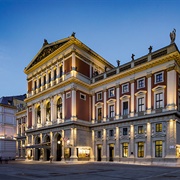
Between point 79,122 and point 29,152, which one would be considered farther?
point 29,152

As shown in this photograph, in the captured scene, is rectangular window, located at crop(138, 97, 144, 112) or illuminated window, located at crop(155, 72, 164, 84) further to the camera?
rectangular window, located at crop(138, 97, 144, 112)

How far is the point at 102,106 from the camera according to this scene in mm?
45781

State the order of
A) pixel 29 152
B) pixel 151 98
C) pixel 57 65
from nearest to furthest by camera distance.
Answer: pixel 151 98 < pixel 57 65 < pixel 29 152

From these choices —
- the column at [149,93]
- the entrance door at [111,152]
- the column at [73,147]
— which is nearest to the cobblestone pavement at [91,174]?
the column at [149,93]

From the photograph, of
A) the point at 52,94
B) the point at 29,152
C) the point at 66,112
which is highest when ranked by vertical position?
the point at 52,94

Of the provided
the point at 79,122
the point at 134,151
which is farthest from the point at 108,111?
the point at 134,151

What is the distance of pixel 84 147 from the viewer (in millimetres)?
44656

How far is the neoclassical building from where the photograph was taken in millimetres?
35250

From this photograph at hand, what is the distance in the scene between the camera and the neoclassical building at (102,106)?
3525 centimetres

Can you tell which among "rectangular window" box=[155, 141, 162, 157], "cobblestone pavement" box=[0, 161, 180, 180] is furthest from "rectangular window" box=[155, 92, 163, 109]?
"cobblestone pavement" box=[0, 161, 180, 180]

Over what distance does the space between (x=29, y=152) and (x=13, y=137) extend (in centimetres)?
2413

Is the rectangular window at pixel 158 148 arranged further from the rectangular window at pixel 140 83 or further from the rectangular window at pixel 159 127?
the rectangular window at pixel 140 83

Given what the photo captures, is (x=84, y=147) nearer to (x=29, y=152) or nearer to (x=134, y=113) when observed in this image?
(x=134, y=113)

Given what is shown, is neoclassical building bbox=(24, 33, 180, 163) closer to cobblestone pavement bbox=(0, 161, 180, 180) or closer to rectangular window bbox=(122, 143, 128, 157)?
rectangular window bbox=(122, 143, 128, 157)
